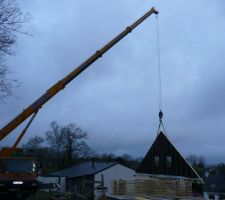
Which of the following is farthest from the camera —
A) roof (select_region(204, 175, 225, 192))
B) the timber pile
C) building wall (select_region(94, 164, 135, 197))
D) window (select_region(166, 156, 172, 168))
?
building wall (select_region(94, 164, 135, 197))

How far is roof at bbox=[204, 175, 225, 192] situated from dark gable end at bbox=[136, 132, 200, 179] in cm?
239

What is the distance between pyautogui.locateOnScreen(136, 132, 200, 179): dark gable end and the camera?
52.8 metres

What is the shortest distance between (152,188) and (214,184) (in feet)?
57.6

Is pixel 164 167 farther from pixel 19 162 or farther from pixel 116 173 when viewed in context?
pixel 19 162

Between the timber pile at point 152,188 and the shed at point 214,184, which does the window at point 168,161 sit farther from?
the timber pile at point 152,188

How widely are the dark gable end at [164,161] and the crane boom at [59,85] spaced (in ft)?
84.8

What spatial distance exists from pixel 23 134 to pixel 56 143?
72.9 meters

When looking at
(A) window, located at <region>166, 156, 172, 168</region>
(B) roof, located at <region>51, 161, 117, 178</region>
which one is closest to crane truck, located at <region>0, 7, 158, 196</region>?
(A) window, located at <region>166, 156, 172, 168</region>

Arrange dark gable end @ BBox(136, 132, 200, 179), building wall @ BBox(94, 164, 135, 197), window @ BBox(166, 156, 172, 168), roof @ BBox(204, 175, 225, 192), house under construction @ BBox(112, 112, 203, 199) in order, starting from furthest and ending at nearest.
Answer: building wall @ BBox(94, 164, 135, 197)
window @ BBox(166, 156, 172, 168)
dark gable end @ BBox(136, 132, 200, 179)
roof @ BBox(204, 175, 225, 192)
house under construction @ BBox(112, 112, 203, 199)

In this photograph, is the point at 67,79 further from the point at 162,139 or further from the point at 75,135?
the point at 75,135

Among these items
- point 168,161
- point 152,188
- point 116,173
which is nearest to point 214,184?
point 168,161

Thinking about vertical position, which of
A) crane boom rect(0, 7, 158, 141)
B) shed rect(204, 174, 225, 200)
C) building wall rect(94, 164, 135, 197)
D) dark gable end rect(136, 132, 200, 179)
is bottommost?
shed rect(204, 174, 225, 200)

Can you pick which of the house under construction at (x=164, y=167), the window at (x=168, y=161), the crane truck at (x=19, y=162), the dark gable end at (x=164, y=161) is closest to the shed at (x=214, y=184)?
the house under construction at (x=164, y=167)

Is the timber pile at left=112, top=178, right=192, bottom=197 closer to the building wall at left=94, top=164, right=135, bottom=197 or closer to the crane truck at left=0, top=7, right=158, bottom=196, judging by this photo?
the crane truck at left=0, top=7, right=158, bottom=196
